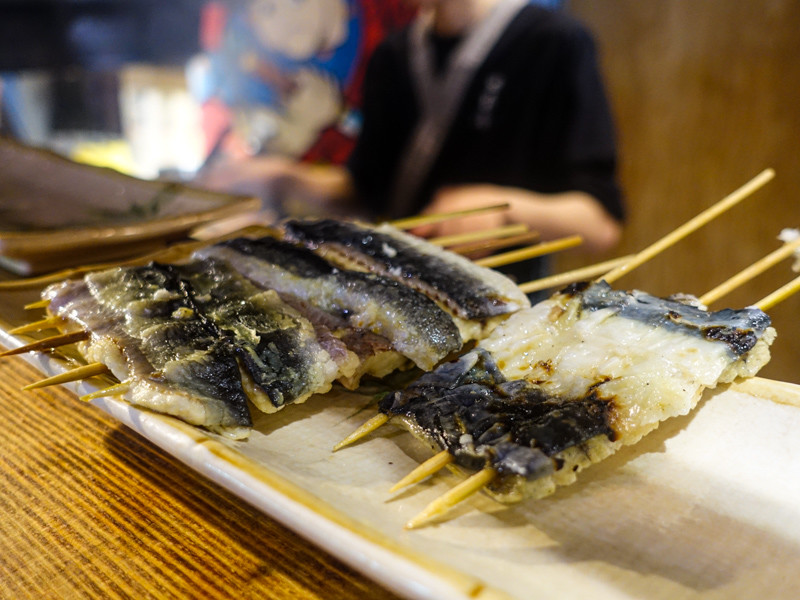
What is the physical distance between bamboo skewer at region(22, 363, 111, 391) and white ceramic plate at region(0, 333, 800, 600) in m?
0.08

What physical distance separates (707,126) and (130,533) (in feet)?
23.8

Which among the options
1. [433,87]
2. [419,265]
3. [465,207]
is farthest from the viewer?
[433,87]

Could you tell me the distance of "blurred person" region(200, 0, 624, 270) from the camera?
6.12 meters

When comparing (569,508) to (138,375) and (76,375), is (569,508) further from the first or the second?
(76,375)

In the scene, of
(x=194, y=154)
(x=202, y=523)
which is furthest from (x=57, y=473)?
(x=194, y=154)

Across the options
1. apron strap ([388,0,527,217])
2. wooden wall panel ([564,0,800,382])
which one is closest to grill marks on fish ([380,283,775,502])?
apron strap ([388,0,527,217])

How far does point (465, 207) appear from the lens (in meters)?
6.38

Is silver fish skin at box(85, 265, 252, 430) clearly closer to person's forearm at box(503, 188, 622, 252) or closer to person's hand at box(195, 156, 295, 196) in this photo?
person's forearm at box(503, 188, 622, 252)

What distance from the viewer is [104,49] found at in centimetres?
1059

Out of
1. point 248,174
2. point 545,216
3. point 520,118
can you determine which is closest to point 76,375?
point 545,216

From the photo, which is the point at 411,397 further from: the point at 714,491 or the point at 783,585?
the point at 783,585

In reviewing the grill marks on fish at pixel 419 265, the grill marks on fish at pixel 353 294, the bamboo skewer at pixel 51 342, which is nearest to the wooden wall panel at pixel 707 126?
the grill marks on fish at pixel 419 265

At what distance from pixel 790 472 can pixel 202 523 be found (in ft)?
5.37

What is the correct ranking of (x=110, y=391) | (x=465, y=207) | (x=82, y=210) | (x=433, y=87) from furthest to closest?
(x=433, y=87)
(x=465, y=207)
(x=82, y=210)
(x=110, y=391)
